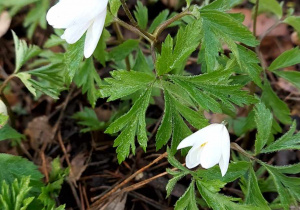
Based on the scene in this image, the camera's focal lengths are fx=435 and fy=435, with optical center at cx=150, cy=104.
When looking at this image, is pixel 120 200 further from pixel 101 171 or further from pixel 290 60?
pixel 290 60

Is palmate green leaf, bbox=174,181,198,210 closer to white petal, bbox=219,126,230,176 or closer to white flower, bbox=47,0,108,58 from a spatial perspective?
white petal, bbox=219,126,230,176

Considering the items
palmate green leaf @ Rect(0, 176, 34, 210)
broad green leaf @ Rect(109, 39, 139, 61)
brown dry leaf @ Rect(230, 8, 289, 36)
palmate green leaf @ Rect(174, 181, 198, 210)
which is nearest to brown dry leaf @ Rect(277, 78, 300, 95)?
brown dry leaf @ Rect(230, 8, 289, 36)

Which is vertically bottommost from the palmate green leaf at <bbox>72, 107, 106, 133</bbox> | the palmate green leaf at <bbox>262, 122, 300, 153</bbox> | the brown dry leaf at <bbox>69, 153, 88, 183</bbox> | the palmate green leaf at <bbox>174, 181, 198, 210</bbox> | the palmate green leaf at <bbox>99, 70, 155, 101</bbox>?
the brown dry leaf at <bbox>69, 153, 88, 183</bbox>

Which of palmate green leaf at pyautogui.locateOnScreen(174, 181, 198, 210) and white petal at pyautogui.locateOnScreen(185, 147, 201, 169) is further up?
white petal at pyautogui.locateOnScreen(185, 147, 201, 169)

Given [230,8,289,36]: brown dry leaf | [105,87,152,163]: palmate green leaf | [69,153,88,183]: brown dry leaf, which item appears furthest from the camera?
[230,8,289,36]: brown dry leaf

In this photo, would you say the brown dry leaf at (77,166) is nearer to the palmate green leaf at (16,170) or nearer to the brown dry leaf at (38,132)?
the brown dry leaf at (38,132)

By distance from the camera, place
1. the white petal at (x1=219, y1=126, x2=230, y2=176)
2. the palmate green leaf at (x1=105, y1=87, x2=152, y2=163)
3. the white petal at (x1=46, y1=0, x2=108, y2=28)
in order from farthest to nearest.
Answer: the palmate green leaf at (x1=105, y1=87, x2=152, y2=163) < the white petal at (x1=219, y1=126, x2=230, y2=176) < the white petal at (x1=46, y1=0, x2=108, y2=28)
